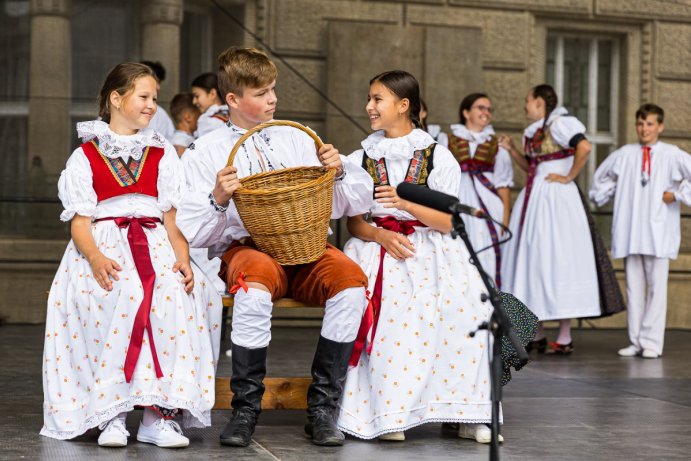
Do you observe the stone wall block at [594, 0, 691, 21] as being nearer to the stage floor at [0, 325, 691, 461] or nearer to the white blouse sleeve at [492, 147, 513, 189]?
the white blouse sleeve at [492, 147, 513, 189]

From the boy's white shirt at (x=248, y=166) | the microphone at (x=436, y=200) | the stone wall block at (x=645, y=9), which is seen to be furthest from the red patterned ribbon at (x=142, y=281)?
the stone wall block at (x=645, y=9)

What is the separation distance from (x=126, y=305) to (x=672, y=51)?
7867 millimetres

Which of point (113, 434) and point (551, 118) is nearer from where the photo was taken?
point (113, 434)

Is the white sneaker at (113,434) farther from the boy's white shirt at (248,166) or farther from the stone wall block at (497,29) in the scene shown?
the stone wall block at (497,29)

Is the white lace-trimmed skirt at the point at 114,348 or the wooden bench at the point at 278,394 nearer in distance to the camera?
Result: the white lace-trimmed skirt at the point at 114,348

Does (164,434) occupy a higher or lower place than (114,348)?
lower

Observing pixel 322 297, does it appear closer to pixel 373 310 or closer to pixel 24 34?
pixel 373 310

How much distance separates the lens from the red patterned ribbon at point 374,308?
15.5 ft

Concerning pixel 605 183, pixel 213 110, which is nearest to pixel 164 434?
pixel 213 110

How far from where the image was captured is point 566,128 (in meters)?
8.31

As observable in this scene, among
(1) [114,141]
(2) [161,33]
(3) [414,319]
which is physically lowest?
(3) [414,319]

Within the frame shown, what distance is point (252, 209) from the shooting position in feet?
14.5

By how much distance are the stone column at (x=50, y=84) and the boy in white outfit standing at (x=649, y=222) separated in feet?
13.7

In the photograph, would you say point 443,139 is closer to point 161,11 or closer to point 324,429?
point 161,11
